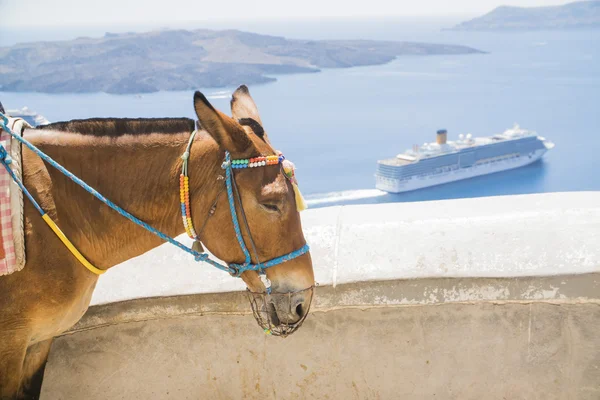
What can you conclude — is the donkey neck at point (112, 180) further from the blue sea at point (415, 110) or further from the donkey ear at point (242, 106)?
the blue sea at point (415, 110)

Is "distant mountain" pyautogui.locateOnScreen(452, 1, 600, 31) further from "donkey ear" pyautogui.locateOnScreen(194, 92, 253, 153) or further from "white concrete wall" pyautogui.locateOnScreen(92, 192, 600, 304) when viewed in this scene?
"donkey ear" pyautogui.locateOnScreen(194, 92, 253, 153)

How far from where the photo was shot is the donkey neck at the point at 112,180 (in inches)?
73.5

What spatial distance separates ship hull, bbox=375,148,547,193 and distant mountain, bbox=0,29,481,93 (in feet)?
44.1

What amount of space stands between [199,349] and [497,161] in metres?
40.2

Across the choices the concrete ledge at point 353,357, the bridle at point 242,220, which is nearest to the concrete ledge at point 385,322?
the concrete ledge at point 353,357

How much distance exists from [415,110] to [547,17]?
107ft

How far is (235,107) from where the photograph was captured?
6.68 feet

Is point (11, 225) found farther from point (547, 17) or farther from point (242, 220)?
point (547, 17)

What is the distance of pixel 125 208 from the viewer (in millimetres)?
1898

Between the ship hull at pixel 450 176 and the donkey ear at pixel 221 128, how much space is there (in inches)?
1403

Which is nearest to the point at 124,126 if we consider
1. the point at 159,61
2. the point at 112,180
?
the point at 112,180

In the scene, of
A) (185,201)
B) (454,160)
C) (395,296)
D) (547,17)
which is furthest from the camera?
(547,17)

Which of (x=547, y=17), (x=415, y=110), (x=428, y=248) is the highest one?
(x=428, y=248)

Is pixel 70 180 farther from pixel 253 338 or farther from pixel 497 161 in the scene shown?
pixel 497 161
